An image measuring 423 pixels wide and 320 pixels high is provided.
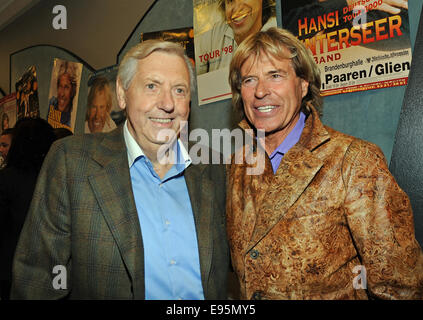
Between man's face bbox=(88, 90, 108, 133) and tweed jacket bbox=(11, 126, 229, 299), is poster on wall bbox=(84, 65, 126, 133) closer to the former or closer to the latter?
man's face bbox=(88, 90, 108, 133)

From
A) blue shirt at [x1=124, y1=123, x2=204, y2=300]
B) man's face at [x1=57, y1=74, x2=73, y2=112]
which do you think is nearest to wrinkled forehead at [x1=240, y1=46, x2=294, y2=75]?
blue shirt at [x1=124, y1=123, x2=204, y2=300]

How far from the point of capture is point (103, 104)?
4.24m

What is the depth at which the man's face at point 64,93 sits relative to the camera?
498 cm

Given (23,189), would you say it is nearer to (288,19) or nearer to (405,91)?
(288,19)

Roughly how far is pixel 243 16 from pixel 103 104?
228cm

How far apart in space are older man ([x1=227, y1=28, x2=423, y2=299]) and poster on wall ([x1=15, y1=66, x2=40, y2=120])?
525 cm

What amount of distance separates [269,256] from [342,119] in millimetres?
1074

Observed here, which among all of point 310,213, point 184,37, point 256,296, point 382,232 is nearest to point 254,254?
point 256,296

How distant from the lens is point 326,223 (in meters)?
1.38

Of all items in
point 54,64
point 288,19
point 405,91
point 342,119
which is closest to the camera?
point 405,91

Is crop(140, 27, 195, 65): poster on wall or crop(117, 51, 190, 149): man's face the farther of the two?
crop(140, 27, 195, 65): poster on wall

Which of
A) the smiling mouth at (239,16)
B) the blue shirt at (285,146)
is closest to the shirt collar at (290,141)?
the blue shirt at (285,146)

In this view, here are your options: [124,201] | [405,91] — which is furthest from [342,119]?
[124,201]

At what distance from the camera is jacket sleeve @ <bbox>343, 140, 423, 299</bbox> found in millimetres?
1290
